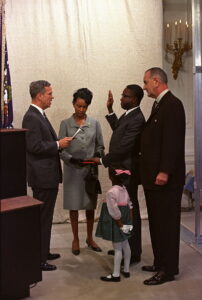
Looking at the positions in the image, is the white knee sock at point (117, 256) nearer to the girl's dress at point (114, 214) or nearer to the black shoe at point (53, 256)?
the girl's dress at point (114, 214)

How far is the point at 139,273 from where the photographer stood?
403 centimetres

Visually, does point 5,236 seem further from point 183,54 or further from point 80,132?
point 183,54

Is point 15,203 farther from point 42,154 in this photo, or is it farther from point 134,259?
point 134,259

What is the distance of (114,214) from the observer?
12.2 feet

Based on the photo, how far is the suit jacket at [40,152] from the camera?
3973mm

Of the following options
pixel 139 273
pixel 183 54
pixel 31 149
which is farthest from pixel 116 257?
pixel 183 54

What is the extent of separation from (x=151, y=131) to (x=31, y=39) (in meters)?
2.22

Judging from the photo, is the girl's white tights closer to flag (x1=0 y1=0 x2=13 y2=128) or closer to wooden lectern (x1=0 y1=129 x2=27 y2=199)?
wooden lectern (x1=0 y1=129 x2=27 y2=199)

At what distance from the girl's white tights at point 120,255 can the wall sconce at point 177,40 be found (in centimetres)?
266

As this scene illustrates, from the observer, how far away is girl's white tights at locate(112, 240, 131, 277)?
382cm

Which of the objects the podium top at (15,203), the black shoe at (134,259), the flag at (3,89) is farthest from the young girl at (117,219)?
the flag at (3,89)

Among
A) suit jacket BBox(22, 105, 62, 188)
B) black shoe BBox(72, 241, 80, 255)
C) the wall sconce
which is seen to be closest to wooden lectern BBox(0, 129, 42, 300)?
suit jacket BBox(22, 105, 62, 188)

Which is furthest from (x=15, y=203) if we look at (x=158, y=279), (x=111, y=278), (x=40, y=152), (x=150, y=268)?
(x=150, y=268)

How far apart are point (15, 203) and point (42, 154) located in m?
0.79
